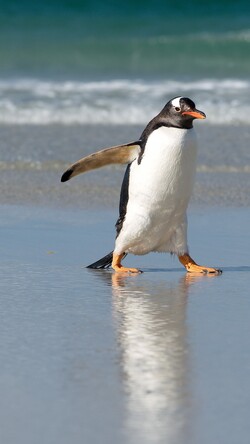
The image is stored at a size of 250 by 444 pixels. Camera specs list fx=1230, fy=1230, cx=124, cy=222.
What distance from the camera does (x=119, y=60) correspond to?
17562 mm

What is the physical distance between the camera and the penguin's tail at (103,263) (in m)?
4.98

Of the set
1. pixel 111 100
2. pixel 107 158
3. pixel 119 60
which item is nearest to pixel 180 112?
pixel 107 158

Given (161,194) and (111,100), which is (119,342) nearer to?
(161,194)

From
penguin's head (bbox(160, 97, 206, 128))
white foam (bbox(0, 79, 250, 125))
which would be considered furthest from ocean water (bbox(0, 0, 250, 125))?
penguin's head (bbox(160, 97, 206, 128))

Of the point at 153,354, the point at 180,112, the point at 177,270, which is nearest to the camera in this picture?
the point at 153,354

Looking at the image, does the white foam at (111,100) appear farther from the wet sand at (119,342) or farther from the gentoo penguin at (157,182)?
the gentoo penguin at (157,182)

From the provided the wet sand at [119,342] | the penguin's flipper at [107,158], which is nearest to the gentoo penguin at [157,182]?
the penguin's flipper at [107,158]

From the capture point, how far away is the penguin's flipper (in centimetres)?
489

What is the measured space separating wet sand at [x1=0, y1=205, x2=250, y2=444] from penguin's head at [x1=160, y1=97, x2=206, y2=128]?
0.61 meters

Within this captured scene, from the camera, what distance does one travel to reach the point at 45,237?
5.62 metres

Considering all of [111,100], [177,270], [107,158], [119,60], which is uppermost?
[119,60]

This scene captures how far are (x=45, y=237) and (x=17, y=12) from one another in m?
17.3

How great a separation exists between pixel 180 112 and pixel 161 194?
356 mm

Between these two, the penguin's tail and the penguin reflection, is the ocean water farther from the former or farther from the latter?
the penguin reflection
